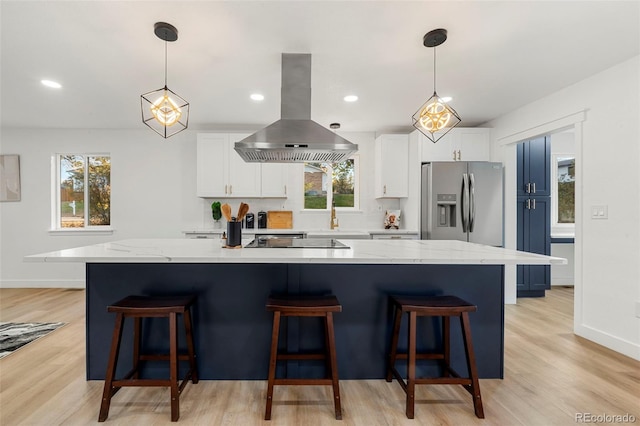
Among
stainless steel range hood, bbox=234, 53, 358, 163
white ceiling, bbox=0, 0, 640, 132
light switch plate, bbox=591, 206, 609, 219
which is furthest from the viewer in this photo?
light switch plate, bbox=591, 206, 609, 219

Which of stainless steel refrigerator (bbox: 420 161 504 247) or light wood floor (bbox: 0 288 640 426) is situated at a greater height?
stainless steel refrigerator (bbox: 420 161 504 247)

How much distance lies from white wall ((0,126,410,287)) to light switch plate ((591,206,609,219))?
7.41 ft

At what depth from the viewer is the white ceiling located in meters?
2.00

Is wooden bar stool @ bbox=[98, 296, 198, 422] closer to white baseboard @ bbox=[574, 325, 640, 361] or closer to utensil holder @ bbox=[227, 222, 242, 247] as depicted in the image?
utensil holder @ bbox=[227, 222, 242, 247]

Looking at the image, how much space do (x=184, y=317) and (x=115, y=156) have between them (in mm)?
3954

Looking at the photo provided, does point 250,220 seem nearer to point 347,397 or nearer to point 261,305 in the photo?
point 261,305

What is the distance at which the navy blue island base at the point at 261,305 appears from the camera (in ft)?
6.97

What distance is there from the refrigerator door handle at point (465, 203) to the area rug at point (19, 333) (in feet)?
14.9

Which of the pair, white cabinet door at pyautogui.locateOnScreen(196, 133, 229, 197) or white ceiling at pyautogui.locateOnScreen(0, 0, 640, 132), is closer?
white ceiling at pyautogui.locateOnScreen(0, 0, 640, 132)

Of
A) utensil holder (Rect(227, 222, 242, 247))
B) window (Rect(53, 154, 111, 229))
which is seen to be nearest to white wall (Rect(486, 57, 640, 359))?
utensil holder (Rect(227, 222, 242, 247))

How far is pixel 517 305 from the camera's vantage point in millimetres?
4062

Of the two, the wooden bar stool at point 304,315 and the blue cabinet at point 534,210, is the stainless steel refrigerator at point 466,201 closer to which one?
the blue cabinet at point 534,210

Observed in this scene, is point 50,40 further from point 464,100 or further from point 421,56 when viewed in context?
point 464,100

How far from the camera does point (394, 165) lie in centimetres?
460
